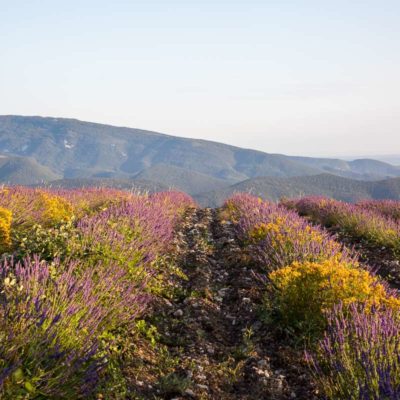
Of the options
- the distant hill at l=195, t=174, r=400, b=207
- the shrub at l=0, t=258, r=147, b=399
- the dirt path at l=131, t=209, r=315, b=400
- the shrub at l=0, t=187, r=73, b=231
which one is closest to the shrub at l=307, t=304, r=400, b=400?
the dirt path at l=131, t=209, r=315, b=400

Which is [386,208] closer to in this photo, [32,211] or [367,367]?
[32,211]

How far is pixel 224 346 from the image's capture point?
4688 mm

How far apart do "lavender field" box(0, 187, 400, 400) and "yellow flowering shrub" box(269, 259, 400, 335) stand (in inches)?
0.7

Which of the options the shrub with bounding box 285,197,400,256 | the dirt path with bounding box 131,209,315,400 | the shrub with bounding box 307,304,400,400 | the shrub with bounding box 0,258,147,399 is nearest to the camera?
the shrub with bounding box 0,258,147,399

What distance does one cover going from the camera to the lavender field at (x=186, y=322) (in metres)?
2.92

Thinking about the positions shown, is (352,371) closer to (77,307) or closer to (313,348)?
(313,348)

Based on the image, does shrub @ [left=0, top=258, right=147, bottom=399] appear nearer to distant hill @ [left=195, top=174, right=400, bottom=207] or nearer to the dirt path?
the dirt path

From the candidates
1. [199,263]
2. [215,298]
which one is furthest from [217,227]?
[215,298]

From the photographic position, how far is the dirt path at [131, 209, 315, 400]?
12.2 feet

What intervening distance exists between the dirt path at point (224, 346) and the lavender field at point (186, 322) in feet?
0.05

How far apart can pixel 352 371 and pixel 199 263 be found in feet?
18.1

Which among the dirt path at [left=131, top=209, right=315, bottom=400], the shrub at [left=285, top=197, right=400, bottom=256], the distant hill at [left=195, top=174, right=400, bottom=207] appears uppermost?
the shrub at [left=285, top=197, right=400, bottom=256]

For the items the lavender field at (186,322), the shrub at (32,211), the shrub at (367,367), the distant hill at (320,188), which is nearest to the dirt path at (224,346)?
the lavender field at (186,322)

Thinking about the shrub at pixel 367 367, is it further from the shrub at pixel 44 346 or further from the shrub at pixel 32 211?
the shrub at pixel 32 211
